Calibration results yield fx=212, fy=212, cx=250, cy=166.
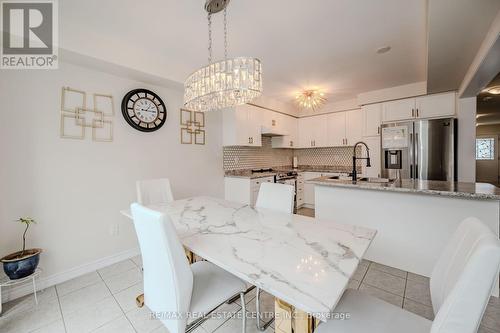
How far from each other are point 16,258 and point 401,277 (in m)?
3.58

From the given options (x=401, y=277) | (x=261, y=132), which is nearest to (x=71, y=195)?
(x=261, y=132)

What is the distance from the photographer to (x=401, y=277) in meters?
2.12

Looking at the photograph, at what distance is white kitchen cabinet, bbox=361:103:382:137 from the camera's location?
393 cm

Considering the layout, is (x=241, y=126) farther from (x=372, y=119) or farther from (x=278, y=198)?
(x=372, y=119)

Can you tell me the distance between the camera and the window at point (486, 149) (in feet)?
23.7

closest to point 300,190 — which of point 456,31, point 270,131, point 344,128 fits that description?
point 270,131

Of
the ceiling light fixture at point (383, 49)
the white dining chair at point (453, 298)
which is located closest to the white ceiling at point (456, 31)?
the ceiling light fixture at point (383, 49)

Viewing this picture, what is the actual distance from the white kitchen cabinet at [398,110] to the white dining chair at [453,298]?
3356 mm

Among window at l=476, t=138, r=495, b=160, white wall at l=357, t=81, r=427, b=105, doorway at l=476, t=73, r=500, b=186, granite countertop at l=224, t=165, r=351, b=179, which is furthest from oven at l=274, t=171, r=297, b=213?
window at l=476, t=138, r=495, b=160

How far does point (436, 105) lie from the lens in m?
3.44

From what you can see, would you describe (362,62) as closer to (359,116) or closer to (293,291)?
(359,116)

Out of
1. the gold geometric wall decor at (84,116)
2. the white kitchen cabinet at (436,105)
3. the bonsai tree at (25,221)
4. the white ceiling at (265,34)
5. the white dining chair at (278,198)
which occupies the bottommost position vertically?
the bonsai tree at (25,221)

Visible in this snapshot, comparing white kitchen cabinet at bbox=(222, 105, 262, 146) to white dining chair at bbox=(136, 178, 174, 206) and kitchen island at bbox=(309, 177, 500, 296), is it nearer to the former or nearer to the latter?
white dining chair at bbox=(136, 178, 174, 206)

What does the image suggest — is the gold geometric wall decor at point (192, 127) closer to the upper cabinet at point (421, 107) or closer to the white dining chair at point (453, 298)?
the white dining chair at point (453, 298)
